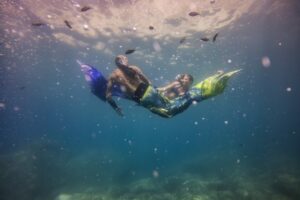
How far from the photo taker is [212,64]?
41125 mm

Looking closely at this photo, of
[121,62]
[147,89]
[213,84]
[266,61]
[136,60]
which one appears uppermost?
[213,84]

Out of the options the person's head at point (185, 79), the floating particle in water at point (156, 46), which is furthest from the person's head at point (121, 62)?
the floating particle in water at point (156, 46)

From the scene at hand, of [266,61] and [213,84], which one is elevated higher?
[213,84]

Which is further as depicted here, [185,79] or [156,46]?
[156,46]

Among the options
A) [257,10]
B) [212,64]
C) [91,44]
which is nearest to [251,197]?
[257,10]

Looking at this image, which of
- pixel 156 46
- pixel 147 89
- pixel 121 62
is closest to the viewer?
pixel 147 89

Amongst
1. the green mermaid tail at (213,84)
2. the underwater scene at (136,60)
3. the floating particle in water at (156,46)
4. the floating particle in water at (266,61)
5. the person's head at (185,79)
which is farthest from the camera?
the floating particle in water at (266,61)

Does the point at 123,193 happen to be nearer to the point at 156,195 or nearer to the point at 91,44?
the point at 156,195

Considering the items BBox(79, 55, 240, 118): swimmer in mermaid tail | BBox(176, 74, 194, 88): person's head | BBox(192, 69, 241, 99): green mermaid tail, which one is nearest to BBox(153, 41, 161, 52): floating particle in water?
BBox(176, 74, 194, 88): person's head

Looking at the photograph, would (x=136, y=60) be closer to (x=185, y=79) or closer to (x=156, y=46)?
(x=156, y=46)

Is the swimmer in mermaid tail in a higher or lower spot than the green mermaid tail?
lower

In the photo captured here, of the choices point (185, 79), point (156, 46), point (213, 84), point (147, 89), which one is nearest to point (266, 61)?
point (156, 46)

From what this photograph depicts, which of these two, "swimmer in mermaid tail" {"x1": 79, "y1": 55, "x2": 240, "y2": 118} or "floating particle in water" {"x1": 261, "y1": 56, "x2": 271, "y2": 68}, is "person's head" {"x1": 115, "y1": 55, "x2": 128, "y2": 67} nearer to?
"swimmer in mermaid tail" {"x1": 79, "y1": 55, "x2": 240, "y2": 118}

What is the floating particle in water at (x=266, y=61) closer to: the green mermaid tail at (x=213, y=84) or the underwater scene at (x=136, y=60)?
the underwater scene at (x=136, y=60)
